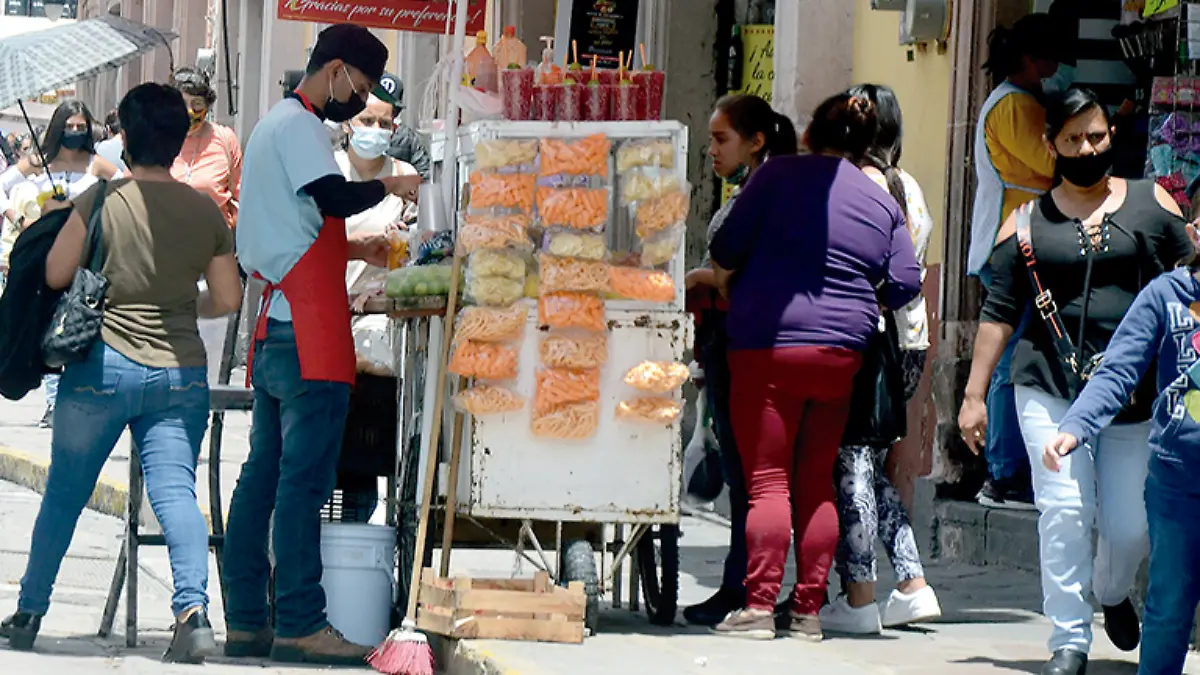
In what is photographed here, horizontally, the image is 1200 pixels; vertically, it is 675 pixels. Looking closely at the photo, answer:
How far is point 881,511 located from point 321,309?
2.18 m

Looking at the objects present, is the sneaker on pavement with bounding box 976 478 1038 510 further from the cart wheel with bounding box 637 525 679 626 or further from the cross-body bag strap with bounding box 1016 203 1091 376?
the cross-body bag strap with bounding box 1016 203 1091 376

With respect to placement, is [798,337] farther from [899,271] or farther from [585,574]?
[585,574]

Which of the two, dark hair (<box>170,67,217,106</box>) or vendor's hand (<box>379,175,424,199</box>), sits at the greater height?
dark hair (<box>170,67,217,106</box>)

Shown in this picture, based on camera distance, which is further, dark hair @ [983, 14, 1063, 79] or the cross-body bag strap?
dark hair @ [983, 14, 1063, 79]

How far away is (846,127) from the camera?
7.71 m

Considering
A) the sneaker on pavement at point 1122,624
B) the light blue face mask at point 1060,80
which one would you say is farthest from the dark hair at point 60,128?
the sneaker on pavement at point 1122,624

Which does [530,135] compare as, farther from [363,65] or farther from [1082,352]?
[1082,352]

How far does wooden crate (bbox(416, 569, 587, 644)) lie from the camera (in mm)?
7047

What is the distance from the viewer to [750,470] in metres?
7.39

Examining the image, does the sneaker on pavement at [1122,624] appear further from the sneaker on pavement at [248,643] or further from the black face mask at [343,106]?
the black face mask at [343,106]

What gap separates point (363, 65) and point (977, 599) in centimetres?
338

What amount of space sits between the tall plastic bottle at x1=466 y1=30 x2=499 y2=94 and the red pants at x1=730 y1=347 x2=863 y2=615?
1.25m

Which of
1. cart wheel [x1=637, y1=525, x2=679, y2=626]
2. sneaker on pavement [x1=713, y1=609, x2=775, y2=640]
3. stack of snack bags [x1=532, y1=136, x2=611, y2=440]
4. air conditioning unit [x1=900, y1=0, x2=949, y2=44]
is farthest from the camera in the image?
air conditioning unit [x1=900, y1=0, x2=949, y2=44]

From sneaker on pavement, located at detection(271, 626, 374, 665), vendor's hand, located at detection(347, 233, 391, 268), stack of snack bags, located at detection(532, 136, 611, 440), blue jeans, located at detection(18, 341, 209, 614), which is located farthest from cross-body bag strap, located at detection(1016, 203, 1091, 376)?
blue jeans, located at detection(18, 341, 209, 614)
